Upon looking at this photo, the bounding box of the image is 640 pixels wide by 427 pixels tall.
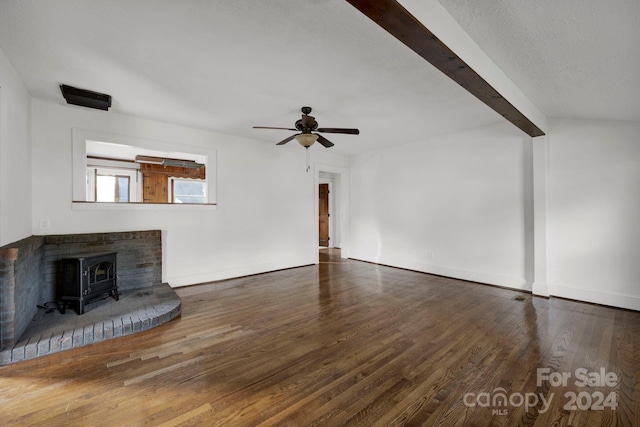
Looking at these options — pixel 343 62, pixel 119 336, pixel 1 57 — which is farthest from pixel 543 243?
pixel 1 57

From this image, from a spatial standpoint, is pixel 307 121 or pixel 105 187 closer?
pixel 307 121

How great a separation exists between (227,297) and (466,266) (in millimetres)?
3927

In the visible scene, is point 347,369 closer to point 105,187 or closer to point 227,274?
point 227,274

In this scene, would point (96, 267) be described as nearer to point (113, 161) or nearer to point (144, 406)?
point (144, 406)

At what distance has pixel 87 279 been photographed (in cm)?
305

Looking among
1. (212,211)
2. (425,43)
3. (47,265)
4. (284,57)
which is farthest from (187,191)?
(425,43)

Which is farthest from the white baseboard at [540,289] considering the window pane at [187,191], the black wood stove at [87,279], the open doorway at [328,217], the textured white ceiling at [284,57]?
the window pane at [187,191]

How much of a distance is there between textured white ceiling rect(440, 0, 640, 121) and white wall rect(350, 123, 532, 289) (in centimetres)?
159

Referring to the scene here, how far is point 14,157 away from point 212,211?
7.76ft

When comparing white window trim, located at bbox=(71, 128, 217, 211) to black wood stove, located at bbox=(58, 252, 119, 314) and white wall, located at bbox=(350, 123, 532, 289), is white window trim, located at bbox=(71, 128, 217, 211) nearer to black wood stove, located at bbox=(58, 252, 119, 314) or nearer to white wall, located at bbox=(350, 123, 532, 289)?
black wood stove, located at bbox=(58, 252, 119, 314)

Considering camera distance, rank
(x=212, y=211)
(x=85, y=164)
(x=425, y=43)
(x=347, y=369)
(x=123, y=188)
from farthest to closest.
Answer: (x=123, y=188) → (x=212, y=211) → (x=85, y=164) → (x=347, y=369) → (x=425, y=43)

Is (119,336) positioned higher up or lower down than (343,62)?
lower down

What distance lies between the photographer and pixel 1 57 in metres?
2.26

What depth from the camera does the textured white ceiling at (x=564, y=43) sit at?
157 cm
